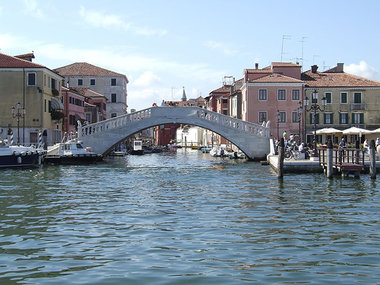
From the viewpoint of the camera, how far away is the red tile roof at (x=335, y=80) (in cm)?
4816

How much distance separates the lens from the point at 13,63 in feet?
130

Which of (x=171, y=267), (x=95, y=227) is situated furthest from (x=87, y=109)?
(x=171, y=267)

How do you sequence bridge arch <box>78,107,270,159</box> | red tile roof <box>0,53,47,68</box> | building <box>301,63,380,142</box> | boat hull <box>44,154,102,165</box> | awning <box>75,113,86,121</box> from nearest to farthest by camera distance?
1. boat hull <box>44,154,102,165</box>
2. bridge arch <box>78,107,270,159</box>
3. red tile roof <box>0,53,47,68</box>
4. building <box>301,63,380,142</box>
5. awning <box>75,113,86,121</box>

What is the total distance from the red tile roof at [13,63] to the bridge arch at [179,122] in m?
5.70

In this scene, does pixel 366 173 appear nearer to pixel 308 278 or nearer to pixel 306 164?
pixel 306 164

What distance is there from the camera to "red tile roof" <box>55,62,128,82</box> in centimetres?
6988

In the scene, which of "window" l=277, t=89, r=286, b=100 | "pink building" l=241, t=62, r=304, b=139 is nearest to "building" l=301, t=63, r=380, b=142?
"pink building" l=241, t=62, r=304, b=139

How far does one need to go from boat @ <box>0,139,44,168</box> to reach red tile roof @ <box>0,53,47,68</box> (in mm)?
10738

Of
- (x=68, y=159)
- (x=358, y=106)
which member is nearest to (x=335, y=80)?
(x=358, y=106)

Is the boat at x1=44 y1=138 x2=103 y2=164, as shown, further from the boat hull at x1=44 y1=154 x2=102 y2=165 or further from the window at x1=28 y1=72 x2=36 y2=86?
the window at x1=28 y1=72 x2=36 y2=86

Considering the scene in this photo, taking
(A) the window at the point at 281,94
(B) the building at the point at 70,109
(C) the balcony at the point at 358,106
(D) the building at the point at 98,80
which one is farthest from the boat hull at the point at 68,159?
(D) the building at the point at 98,80

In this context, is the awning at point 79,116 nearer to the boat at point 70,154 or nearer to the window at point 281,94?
the boat at point 70,154

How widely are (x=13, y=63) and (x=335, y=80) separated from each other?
2643 centimetres

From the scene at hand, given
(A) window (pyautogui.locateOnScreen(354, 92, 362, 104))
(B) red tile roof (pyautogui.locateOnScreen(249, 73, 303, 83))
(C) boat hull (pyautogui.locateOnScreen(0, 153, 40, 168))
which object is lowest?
(C) boat hull (pyautogui.locateOnScreen(0, 153, 40, 168))
